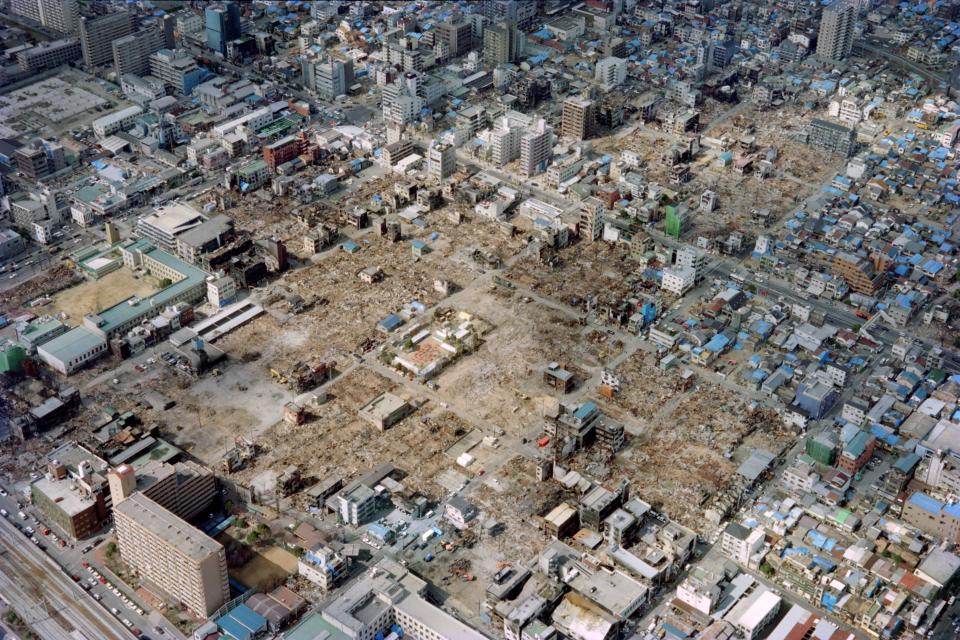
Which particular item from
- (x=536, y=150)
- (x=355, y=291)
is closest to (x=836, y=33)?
(x=536, y=150)

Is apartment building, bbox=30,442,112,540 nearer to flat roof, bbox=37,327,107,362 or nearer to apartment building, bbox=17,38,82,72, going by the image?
flat roof, bbox=37,327,107,362

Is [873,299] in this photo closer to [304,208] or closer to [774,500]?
[774,500]

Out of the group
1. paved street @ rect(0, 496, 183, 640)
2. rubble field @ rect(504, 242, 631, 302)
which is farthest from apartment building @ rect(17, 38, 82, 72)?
paved street @ rect(0, 496, 183, 640)

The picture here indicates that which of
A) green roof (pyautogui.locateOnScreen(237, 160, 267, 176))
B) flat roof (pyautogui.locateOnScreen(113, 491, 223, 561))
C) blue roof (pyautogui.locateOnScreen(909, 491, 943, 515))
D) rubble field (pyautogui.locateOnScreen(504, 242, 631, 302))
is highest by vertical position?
green roof (pyautogui.locateOnScreen(237, 160, 267, 176))

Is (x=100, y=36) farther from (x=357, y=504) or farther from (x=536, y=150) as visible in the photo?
(x=357, y=504)

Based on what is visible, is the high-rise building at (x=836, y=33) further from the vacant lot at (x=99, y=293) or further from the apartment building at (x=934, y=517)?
the vacant lot at (x=99, y=293)

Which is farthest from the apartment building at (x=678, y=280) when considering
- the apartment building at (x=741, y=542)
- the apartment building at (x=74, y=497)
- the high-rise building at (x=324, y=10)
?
the high-rise building at (x=324, y=10)
